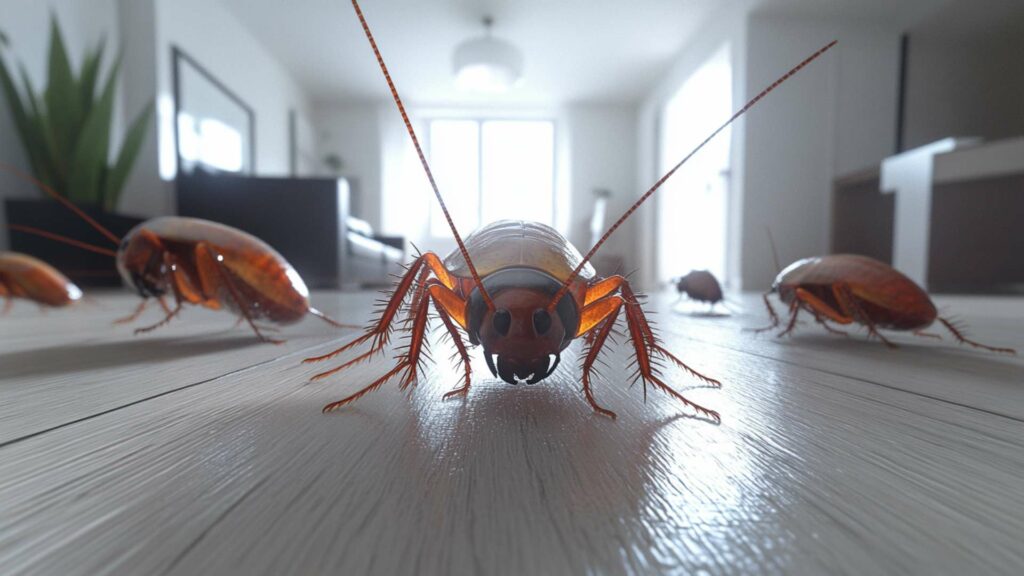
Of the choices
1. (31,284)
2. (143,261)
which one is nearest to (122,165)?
(31,284)

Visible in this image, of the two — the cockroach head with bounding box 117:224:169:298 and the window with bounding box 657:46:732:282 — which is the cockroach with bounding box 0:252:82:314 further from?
the window with bounding box 657:46:732:282

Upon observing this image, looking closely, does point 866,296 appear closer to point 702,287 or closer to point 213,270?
point 702,287

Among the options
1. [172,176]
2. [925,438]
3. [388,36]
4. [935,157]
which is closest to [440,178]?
[388,36]

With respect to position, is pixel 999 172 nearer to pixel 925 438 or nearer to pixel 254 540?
pixel 925 438

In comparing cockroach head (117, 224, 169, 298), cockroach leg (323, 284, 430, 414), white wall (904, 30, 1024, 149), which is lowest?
cockroach leg (323, 284, 430, 414)

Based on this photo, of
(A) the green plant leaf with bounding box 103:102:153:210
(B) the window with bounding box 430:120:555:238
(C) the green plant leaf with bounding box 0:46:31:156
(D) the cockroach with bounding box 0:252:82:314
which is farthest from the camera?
(B) the window with bounding box 430:120:555:238

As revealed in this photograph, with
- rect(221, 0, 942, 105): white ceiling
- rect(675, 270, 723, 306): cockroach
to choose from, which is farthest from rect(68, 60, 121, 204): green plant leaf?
rect(675, 270, 723, 306): cockroach

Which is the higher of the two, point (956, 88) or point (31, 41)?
point (956, 88)
